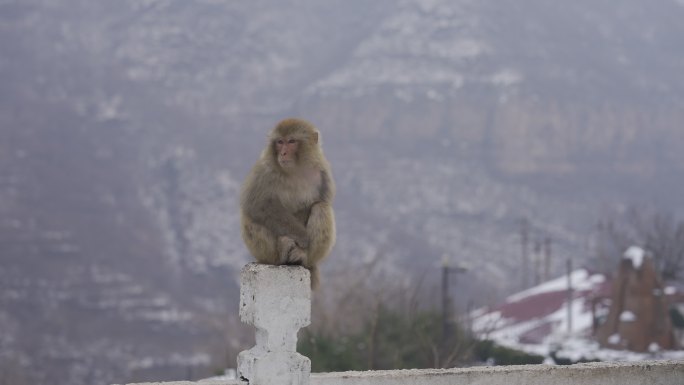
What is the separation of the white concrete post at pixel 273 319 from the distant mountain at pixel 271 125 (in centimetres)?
6906

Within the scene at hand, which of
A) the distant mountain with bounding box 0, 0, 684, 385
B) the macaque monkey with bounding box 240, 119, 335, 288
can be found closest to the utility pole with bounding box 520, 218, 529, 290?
the distant mountain with bounding box 0, 0, 684, 385

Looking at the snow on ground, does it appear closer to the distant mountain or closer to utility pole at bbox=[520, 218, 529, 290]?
utility pole at bbox=[520, 218, 529, 290]

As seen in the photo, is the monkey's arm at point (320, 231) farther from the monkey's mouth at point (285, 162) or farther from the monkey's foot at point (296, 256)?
the monkey's mouth at point (285, 162)

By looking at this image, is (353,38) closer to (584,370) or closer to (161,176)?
(161,176)

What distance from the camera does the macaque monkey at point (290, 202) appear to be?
17.9 ft

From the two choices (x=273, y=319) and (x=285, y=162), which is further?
(x=285, y=162)

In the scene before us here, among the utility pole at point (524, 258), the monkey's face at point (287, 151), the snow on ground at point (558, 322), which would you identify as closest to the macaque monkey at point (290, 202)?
the monkey's face at point (287, 151)

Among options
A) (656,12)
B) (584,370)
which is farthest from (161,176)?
(584,370)

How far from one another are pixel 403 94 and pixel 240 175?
30900 millimetres

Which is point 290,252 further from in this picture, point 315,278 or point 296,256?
point 315,278

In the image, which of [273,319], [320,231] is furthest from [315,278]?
[273,319]

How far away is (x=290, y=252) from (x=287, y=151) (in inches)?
22.4

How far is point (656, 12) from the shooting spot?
156 metres

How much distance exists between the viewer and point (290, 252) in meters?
5.39
